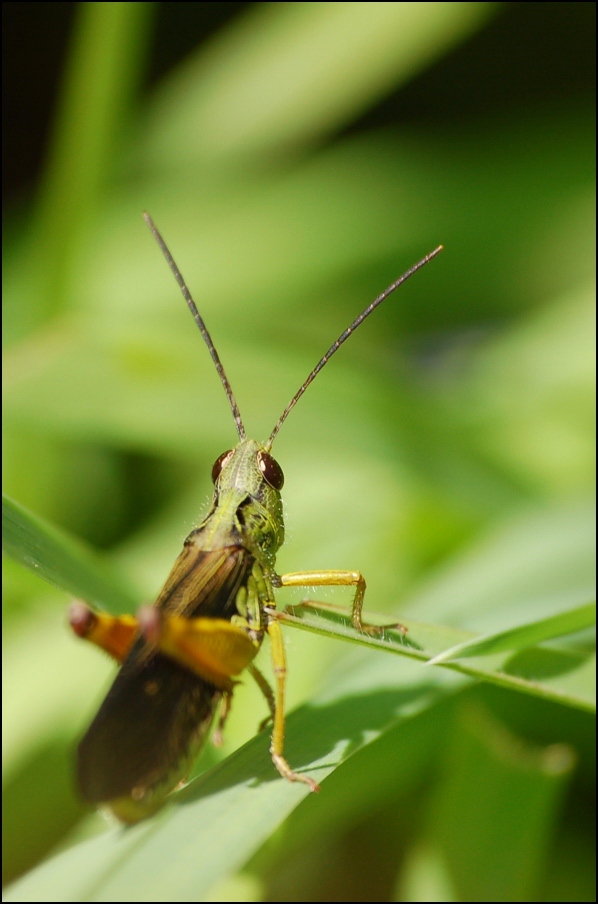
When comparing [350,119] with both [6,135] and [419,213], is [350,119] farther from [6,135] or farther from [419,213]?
[6,135]

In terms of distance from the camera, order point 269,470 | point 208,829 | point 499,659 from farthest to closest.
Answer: point 269,470, point 499,659, point 208,829

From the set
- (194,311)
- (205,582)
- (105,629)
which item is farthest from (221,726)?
(194,311)

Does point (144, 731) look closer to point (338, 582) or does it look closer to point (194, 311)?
point (338, 582)

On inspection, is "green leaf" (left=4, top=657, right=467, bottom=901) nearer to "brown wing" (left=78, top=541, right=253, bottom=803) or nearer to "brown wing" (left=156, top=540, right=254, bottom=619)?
"brown wing" (left=78, top=541, right=253, bottom=803)

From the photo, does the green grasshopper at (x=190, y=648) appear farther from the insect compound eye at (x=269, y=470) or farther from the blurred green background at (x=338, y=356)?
the blurred green background at (x=338, y=356)

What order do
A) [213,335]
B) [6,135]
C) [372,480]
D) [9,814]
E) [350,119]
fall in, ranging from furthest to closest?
[6,135]
[350,119]
[213,335]
[372,480]
[9,814]

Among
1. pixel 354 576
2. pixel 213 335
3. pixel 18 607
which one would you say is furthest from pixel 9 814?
pixel 213 335

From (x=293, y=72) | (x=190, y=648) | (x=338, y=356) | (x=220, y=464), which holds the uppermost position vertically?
(x=293, y=72)

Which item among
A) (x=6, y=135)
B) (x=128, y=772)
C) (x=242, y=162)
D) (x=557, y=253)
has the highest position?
(x=6, y=135)
